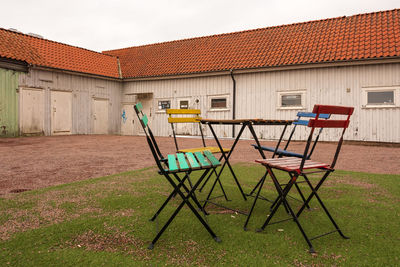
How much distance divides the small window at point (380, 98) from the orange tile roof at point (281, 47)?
1.37m

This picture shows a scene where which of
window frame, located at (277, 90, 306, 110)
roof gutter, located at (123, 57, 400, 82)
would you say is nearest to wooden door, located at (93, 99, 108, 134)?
roof gutter, located at (123, 57, 400, 82)

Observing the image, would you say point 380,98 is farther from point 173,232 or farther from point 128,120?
point 128,120

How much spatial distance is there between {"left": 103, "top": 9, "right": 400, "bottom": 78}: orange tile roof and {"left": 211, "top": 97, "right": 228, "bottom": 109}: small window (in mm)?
1474

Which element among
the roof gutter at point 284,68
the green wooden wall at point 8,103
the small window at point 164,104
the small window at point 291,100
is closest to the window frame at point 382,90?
the roof gutter at point 284,68

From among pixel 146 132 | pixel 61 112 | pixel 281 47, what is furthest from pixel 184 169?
pixel 61 112

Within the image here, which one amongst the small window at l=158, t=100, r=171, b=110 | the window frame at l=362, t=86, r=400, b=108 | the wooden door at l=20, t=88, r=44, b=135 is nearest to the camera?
the window frame at l=362, t=86, r=400, b=108

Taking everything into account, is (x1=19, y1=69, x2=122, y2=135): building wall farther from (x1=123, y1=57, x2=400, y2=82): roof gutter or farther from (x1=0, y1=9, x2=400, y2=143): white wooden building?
(x1=123, y1=57, x2=400, y2=82): roof gutter

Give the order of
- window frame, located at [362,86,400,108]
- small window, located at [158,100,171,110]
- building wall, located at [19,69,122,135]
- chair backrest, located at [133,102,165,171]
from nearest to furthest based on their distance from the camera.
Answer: chair backrest, located at [133,102,165,171] < window frame, located at [362,86,400,108] < building wall, located at [19,69,122,135] < small window, located at [158,100,171,110]

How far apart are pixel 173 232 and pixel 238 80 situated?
1173 centimetres

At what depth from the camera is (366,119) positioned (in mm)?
10977

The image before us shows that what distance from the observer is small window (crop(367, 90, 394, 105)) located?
34.9 ft

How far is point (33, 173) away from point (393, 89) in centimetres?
1185

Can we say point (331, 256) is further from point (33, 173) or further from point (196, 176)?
point (33, 173)

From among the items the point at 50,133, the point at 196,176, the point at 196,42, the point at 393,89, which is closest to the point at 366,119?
the point at 393,89
